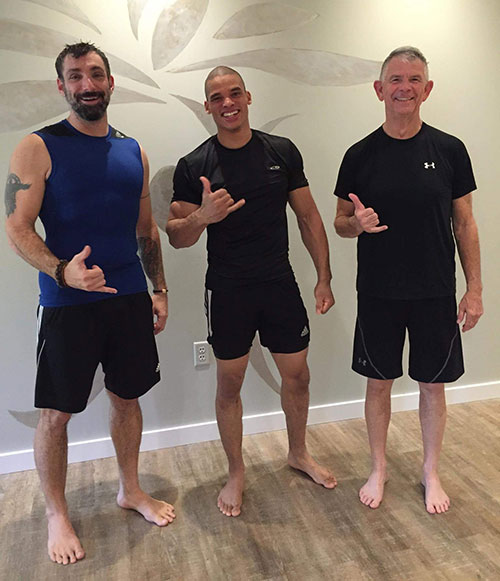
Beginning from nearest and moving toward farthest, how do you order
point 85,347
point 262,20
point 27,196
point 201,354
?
point 27,196 → point 85,347 → point 262,20 → point 201,354

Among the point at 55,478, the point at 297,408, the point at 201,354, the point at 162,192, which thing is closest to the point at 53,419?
the point at 55,478

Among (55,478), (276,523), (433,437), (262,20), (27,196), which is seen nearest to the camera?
(27,196)

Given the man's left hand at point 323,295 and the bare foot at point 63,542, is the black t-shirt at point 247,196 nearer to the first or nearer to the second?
the man's left hand at point 323,295

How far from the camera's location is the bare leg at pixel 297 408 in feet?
6.72

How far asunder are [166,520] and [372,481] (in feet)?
2.72

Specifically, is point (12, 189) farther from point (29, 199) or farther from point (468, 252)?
point (468, 252)

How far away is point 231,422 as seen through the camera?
6.66 ft

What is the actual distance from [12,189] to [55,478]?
3.33 ft

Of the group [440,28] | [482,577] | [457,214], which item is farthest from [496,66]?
[482,577]

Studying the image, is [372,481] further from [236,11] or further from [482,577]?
[236,11]

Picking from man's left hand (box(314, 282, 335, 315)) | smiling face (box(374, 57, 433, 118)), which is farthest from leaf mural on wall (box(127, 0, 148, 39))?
man's left hand (box(314, 282, 335, 315))

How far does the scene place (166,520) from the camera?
195cm

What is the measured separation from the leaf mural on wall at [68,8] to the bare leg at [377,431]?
1.87 m

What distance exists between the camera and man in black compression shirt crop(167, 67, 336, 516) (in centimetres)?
181
